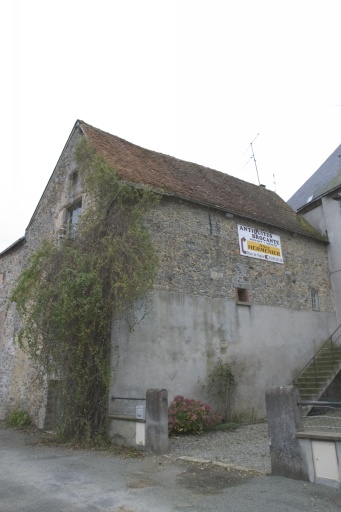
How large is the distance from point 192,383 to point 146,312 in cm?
226

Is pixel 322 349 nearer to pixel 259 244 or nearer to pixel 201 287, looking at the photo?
pixel 259 244

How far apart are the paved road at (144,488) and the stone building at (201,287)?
2652mm

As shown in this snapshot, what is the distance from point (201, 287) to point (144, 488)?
6.45 meters

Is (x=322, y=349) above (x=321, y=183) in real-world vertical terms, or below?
below

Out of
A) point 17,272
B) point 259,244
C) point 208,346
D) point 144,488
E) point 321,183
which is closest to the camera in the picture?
point 144,488

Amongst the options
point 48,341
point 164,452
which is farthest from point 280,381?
point 48,341

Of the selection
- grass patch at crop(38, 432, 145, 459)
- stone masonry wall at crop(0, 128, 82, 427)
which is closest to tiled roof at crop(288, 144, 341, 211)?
stone masonry wall at crop(0, 128, 82, 427)

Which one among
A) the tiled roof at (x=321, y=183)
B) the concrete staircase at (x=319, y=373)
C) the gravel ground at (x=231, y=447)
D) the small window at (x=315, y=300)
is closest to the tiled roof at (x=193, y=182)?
the tiled roof at (x=321, y=183)

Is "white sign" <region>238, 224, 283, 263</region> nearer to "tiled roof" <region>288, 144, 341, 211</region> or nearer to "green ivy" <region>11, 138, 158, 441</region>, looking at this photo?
"tiled roof" <region>288, 144, 341, 211</region>

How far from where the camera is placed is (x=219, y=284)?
1168 centimetres

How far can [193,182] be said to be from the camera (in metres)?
13.7

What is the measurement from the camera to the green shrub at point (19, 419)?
11086 mm

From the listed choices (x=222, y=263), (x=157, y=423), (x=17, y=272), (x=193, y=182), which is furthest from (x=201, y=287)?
(x=17, y=272)

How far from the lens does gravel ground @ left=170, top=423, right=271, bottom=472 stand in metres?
6.80
